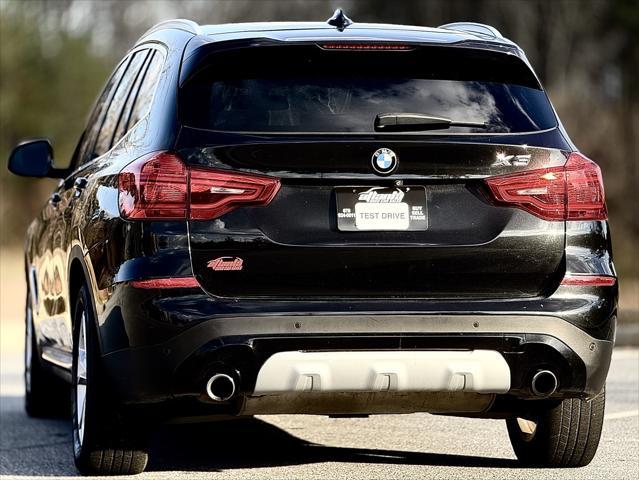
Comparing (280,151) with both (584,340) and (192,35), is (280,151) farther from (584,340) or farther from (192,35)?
(584,340)

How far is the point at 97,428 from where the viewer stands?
261 inches

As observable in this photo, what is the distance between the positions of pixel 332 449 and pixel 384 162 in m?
2.14

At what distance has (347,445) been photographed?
26.1 feet

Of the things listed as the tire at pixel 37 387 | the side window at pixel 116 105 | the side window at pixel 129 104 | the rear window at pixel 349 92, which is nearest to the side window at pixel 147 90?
the side window at pixel 129 104

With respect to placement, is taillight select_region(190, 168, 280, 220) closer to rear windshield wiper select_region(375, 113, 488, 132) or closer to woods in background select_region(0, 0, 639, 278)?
rear windshield wiper select_region(375, 113, 488, 132)

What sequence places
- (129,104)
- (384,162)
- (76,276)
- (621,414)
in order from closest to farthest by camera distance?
(384,162) → (76,276) → (129,104) → (621,414)

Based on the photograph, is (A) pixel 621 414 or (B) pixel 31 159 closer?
(B) pixel 31 159

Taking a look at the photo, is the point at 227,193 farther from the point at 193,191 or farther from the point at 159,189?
the point at 159,189

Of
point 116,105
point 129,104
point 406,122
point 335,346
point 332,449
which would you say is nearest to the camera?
point 335,346

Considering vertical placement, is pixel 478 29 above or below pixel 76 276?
→ above

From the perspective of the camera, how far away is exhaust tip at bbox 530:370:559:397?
6.20 meters

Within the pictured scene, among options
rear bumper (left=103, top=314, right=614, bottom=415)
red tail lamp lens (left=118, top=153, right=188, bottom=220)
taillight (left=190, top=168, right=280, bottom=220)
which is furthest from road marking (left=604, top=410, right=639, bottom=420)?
red tail lamp lens (left=118, top=153, right=188, bottom=220)

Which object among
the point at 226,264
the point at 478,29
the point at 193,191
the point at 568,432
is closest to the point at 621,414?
the point at 568,432

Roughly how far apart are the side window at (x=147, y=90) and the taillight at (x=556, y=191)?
5.12 feet
